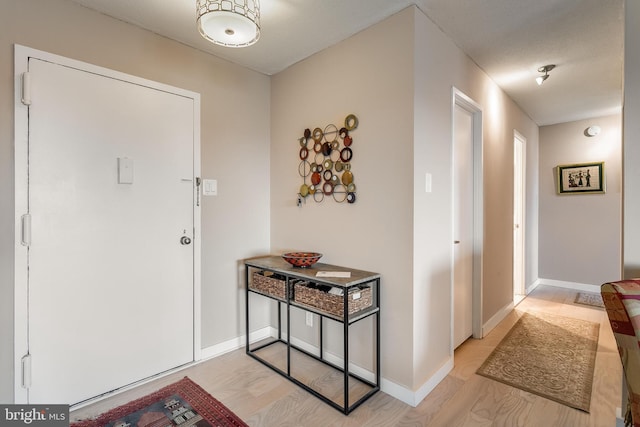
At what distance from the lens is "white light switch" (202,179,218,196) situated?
7.74 ft

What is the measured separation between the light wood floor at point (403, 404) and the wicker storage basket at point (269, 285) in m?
0.56

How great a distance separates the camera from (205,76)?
93.3 inches

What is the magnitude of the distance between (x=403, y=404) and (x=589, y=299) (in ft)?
11.5

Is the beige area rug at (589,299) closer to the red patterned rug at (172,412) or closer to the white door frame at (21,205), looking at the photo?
the red patterned rug at (172,412)

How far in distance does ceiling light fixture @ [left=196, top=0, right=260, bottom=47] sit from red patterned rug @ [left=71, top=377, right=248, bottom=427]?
2.11 meters

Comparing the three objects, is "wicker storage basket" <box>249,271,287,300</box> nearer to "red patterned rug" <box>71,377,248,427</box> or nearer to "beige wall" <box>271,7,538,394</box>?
"beige wall" <box>271,7,538,394</box>

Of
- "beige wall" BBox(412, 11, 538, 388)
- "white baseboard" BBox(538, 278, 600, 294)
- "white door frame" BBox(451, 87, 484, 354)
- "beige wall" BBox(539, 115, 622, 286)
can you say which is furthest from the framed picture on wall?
"white door frame" BBox(451, 87, 484, 354)

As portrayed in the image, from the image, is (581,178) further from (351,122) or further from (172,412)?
(172,412)

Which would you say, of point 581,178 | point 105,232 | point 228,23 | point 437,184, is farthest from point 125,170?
point 581,178

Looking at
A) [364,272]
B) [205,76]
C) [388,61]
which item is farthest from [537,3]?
[205,76]

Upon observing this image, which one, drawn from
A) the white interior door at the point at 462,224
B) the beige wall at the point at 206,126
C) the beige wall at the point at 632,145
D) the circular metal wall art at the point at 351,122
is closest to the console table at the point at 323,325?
the beige wall at the point at 206,126

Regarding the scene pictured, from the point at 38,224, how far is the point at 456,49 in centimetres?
295

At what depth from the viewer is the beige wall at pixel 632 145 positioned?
135cm

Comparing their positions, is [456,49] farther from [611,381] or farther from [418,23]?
[611,381]
